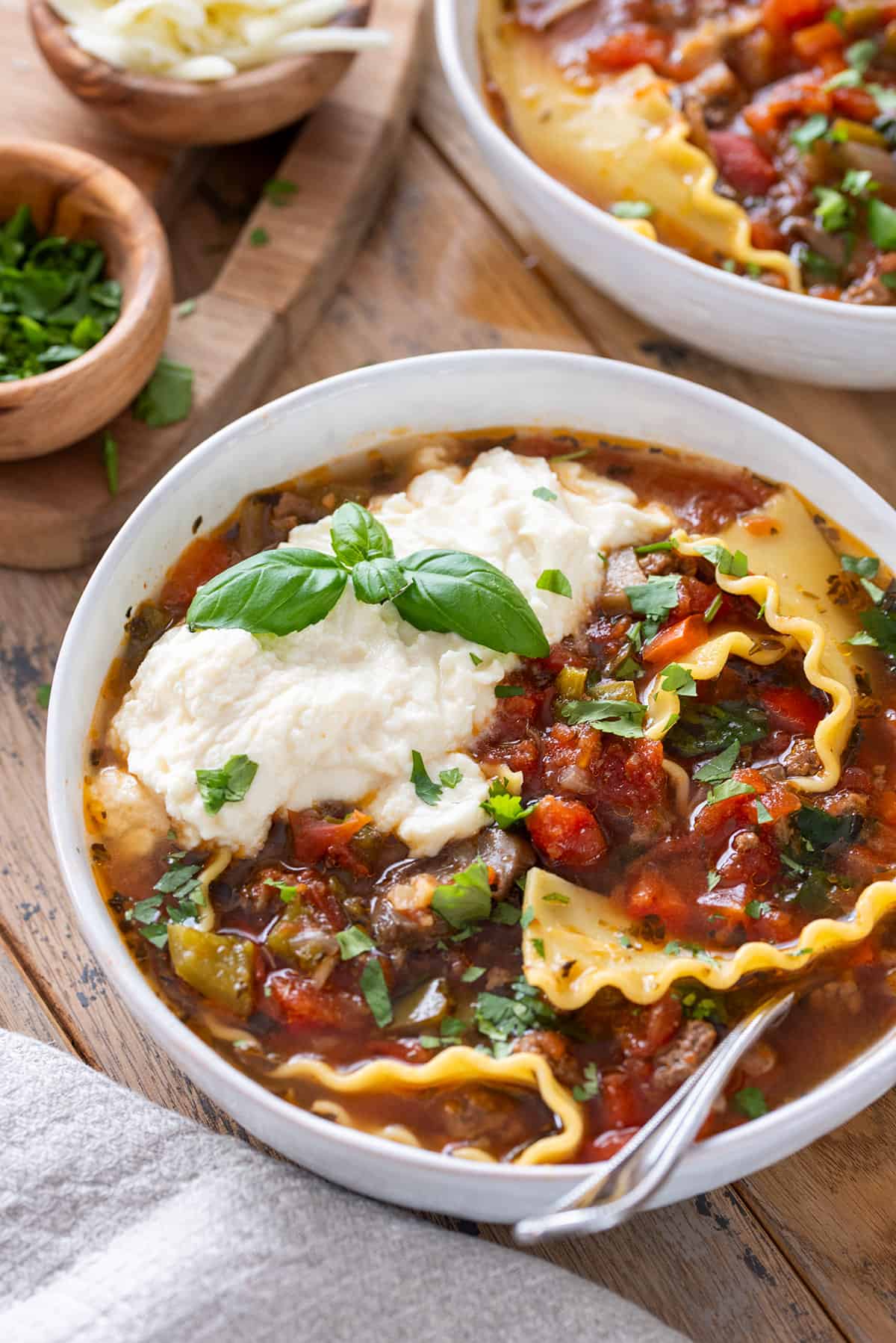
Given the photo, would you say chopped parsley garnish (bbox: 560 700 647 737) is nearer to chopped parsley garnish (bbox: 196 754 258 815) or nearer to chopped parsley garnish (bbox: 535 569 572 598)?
chopped parsley garnish (bbox: 535 569 572 598)

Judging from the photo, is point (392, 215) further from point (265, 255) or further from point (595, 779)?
point (595, 779)

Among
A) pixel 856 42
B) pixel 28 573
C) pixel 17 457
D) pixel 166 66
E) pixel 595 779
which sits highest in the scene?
pixel 856 42

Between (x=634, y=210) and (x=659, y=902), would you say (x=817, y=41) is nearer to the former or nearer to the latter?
(x=634, y=210)

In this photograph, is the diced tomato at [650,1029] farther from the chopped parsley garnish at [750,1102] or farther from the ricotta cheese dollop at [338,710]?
the ricotta cheese dollop at [338,710]

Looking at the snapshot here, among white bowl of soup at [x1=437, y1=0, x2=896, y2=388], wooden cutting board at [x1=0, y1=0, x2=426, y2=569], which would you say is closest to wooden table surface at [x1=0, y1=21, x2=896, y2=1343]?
wooden cutting board at [x1=0, y1=0, x2=426, y2=569]

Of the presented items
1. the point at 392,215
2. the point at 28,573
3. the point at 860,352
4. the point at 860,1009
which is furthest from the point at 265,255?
the point at 860,1009

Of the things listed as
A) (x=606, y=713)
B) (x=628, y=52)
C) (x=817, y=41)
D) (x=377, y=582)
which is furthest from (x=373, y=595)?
(x=817, y=41)
